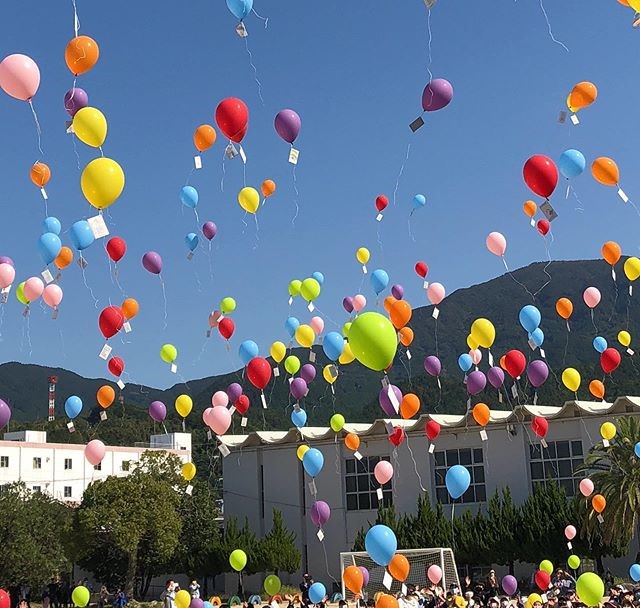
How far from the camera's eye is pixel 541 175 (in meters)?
12.6

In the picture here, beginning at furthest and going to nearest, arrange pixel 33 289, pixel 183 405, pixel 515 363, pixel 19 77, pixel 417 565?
pixel 417 565 < pixel 183 405 < pixel 515 363 < pixel 33 289 < pixel 19 77

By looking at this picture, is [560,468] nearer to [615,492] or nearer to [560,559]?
[560,559]

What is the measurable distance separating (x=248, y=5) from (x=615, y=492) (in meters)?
20.4

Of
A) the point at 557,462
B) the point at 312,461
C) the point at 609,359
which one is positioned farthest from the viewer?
the point at 557,462

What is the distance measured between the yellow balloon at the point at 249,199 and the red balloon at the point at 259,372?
9.08 feet

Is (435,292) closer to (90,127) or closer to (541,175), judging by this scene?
(541,175)

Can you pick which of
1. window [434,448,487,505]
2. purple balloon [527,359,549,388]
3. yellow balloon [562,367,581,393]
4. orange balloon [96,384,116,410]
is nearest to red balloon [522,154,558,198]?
purple balloon [527,359,549,388]

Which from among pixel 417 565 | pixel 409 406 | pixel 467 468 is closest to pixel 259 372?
pixel 409 406

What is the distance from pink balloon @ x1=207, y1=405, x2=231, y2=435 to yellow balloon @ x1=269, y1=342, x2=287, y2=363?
265cm

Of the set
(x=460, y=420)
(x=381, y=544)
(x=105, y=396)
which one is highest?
(x=460, y=420)

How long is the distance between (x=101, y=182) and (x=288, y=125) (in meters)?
3.72

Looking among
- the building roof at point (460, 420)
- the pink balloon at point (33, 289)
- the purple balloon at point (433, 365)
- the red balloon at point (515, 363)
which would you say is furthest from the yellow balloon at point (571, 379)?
the pink balloon at point (33, 289)

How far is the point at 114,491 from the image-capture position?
36094 mm

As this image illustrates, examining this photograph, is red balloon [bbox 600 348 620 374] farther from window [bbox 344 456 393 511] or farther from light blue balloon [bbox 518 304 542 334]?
window [bbox 344 456 393 511]
